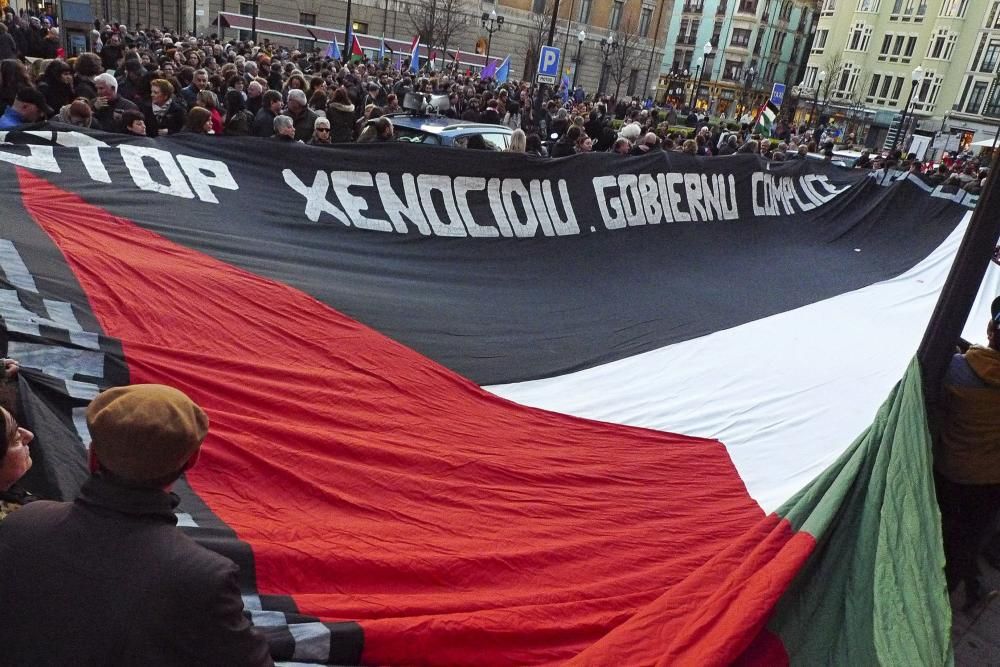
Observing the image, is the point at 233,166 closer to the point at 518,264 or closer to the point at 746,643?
the point at 518,264

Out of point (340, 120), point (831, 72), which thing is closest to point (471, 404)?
point (340, 120)

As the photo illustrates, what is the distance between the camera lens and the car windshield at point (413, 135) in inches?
358

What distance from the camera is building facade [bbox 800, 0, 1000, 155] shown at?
178 feet

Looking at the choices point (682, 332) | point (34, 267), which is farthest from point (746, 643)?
point (682, 332)

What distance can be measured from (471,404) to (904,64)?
67259 millimetres

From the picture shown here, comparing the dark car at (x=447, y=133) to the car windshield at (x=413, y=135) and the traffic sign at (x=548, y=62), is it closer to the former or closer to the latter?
the car windshield at (x=413, y=135)

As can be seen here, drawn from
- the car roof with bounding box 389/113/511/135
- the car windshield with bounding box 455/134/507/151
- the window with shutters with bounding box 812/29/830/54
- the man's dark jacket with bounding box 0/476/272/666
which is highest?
the window with shutters with bounding box 812/29/830/54

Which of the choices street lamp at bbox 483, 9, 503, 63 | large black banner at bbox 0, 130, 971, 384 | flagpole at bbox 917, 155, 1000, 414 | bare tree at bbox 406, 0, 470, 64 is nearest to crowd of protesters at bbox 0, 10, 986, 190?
large black banner at bbox 0, 130, 971, 384

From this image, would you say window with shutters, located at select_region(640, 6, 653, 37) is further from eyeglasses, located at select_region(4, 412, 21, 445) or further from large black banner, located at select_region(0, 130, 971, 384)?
eyeglasses, located at select_region(4, 412, 21, 445)

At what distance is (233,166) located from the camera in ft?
18.2

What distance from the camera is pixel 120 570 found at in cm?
149

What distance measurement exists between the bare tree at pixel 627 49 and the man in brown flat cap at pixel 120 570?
5756 cm

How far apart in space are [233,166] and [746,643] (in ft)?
16.0

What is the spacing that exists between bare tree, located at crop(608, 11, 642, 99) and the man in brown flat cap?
189 feet
